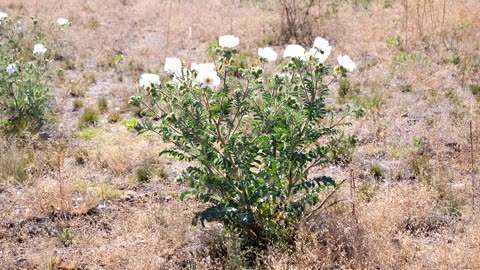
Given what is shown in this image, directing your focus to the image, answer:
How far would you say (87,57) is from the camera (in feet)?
27.6

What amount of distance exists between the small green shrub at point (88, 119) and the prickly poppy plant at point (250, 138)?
2.81 metres

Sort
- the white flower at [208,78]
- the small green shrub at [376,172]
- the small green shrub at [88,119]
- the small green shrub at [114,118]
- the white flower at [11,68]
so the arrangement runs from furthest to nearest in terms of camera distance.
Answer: the small green shrub at [114,118] < the small green shrub at [88,119] < the white flower at [11,68] < the small green shrub at [376,172] < the white flower at [208,78]

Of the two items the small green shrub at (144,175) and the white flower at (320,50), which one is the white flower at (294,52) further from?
the small green shrub at (144,175)

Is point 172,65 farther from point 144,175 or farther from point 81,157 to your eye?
point 81,157

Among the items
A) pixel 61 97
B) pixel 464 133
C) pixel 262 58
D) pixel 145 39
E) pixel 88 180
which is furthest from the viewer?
pixel 145 39

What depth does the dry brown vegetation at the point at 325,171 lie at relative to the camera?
357 centimetres

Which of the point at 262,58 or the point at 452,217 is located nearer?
the point at 262,58

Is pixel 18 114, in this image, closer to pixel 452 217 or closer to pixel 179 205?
pixel 179 205

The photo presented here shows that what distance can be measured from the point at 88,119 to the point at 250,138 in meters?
3.15

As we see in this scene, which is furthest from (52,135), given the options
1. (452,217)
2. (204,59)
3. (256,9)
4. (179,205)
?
(256,9)

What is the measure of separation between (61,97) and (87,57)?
1.65 m

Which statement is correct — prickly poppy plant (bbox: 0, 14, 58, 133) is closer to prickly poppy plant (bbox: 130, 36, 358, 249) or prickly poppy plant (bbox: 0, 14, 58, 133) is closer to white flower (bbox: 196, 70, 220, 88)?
prickly poppy plant (bbox: 130, 36, 358, 249)

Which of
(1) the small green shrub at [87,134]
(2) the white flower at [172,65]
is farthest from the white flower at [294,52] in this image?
(1) the small green shrub at [87,134]

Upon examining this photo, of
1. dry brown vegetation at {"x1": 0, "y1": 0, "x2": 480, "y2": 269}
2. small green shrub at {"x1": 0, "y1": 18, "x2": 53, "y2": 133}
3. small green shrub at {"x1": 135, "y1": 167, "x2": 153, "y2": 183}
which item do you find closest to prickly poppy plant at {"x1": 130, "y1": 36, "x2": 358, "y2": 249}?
dry brown vegetation at {"x1": 0, "y1": 0, "x2": 480, "y2": 269}
